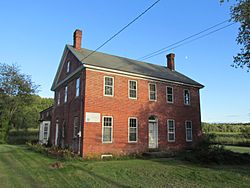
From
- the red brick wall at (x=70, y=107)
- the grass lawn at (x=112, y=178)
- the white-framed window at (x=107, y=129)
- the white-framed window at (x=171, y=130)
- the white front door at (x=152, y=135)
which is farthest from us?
the white-framed window at (x=171, y=130)

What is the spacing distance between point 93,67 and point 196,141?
1225 centimetres

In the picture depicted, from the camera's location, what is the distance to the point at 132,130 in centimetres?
1712

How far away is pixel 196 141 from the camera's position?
20.8m

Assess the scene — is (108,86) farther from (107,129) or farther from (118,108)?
(107,129)

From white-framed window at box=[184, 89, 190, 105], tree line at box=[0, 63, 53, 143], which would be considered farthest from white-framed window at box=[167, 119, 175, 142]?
tree line at box=[0, 63, 53, 143]

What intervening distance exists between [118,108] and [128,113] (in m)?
0.98

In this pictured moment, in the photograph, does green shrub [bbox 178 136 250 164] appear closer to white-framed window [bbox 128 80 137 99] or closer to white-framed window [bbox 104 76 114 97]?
white-framed window [bbox 128 80 137 99]

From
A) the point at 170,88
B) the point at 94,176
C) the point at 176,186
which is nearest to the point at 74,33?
the point at 170,88

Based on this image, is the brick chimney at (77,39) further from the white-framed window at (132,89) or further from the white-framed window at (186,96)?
the white-framed window at (186,96)

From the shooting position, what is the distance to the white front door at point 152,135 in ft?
59.5

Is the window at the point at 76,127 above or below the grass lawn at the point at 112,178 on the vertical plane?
above

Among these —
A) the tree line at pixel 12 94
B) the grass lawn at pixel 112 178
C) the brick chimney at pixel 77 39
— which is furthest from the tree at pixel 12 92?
the grass lawn at pixel 112 178

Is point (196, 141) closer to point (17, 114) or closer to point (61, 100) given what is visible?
point (61, 100)

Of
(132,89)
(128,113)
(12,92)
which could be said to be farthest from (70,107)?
(12,92)
